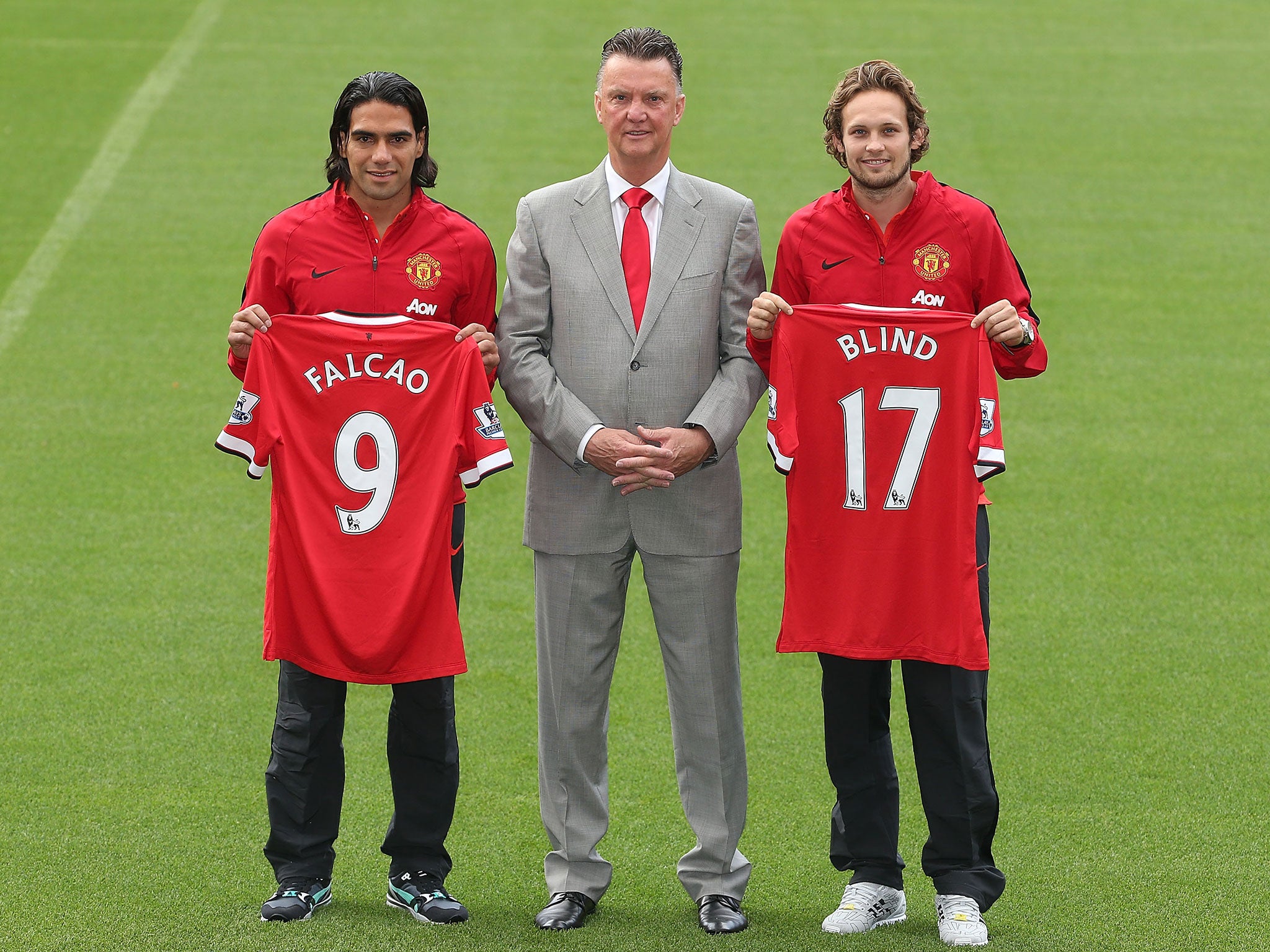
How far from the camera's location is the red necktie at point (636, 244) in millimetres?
3406

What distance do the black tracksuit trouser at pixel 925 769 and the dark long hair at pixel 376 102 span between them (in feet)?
5.05

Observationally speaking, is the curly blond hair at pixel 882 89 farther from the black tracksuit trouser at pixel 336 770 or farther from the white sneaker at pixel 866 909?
the white sneaker at pixel 866 909

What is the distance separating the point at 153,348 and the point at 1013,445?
A: 4.78 m

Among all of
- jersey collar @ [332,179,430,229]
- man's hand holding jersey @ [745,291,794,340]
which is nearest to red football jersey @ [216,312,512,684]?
jersey collar @ [332,179,430,229]

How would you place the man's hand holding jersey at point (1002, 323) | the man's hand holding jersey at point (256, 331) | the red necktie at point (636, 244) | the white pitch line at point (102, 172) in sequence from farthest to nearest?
the white pitch line at point (102, 172)
the red necktie at point (636, 244)
the man's hand holding jersey at point (256, 331)
the man's hand holding jersey at point (1002, 323)

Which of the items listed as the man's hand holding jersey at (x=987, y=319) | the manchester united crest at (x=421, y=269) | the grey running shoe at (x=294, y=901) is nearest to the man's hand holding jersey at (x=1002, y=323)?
the man's hand holding jersey at (x=987, y=319)

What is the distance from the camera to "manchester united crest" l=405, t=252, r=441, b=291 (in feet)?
11.0

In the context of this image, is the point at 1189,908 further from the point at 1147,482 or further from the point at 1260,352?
the point at 1260,352

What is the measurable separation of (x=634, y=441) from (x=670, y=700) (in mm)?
656

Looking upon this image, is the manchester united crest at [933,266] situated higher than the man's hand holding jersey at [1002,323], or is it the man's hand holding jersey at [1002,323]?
the manchester united crest at [933,266]

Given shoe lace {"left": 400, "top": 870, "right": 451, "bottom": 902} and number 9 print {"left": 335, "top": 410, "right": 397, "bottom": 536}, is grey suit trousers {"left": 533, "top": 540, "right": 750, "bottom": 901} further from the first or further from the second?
number 9 print {"left": 335, "top": 410, "right": 397, "bottom": 536}

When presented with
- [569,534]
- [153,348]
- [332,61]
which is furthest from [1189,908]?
[332,61]

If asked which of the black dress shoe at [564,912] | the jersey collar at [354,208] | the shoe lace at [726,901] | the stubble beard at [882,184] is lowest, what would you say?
the black dress shoe at [564,912]

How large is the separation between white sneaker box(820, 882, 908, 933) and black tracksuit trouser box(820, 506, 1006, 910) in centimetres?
2
